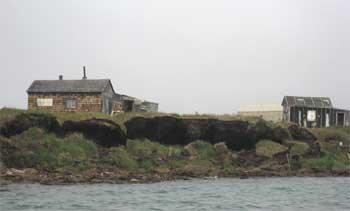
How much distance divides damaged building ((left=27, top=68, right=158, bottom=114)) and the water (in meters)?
23.9

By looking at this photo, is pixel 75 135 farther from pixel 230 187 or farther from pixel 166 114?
pixel 230 187

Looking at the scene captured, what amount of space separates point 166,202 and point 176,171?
58.0 feet

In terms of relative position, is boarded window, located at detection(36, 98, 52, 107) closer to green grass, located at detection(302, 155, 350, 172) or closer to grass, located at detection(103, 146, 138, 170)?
grass, located at detection(103, 146, 138, 170)

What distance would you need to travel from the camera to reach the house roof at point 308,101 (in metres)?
82.8

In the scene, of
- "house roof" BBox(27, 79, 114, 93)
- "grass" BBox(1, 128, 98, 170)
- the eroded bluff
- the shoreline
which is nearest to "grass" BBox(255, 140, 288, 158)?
the eroded bluff

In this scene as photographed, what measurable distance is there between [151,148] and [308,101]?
127 feet

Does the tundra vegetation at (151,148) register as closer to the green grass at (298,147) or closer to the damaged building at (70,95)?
the green grass at (298,147)

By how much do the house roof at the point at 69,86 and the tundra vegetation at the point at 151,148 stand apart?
816 cm

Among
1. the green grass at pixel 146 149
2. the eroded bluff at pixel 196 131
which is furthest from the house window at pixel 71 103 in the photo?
the green grass at pixel 146 149

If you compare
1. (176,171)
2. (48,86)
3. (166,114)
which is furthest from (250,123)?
(48,86)

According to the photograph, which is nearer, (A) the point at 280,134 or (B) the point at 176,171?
(B) the point at 176,171

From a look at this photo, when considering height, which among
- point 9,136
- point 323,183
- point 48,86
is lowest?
point 323,183

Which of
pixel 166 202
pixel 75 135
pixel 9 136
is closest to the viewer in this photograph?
pixel 166 202

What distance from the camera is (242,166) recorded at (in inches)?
2121
